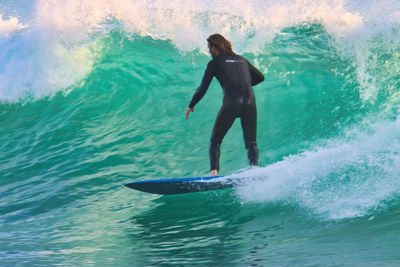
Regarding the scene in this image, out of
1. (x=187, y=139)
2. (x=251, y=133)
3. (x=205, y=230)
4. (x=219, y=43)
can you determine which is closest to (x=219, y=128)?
(x=251, y=133)

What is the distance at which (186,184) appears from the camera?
16.4ft

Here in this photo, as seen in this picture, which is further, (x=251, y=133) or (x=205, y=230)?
(x=251, y=133)

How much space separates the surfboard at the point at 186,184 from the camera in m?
4.90

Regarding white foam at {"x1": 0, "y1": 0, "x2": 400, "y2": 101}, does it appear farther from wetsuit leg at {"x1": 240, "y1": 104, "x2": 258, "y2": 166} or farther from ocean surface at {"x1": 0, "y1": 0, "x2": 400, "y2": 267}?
wetsuit leg at {"x1": 240, "y1": 104, "x2": 258, "y2": 166}

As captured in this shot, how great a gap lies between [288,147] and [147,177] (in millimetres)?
Answer: 2057

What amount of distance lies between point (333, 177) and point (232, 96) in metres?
1.31

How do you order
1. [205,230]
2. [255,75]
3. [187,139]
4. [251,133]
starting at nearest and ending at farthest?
[205,230], [251,133], [255,75], [187,139]

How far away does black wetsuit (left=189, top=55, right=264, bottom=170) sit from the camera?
196 inches

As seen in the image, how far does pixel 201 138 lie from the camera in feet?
24.7

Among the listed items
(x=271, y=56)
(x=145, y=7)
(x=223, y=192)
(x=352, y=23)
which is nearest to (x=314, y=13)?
(x=352, y=23)

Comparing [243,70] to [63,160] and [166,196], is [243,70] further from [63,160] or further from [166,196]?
[63,160]

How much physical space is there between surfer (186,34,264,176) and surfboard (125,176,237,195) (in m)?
0.14

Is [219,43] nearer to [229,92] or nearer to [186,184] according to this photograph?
[229,92]

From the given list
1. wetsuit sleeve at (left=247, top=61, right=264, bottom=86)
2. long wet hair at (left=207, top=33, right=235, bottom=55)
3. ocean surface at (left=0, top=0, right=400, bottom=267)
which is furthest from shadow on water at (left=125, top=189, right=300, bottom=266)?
long wet hair at (left=207, top=33, right=235, bottom=55)
